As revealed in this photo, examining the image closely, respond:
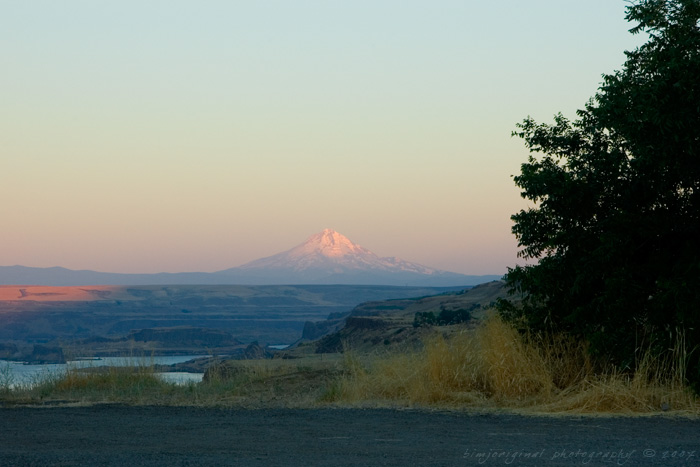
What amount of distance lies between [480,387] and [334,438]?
4368 mm

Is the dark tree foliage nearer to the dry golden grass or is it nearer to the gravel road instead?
the dry golden grass

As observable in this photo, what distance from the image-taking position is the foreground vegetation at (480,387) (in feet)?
43.6

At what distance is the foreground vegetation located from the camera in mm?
13281

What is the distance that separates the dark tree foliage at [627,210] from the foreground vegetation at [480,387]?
40 centimetres

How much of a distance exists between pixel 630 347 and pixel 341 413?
14.7 ft

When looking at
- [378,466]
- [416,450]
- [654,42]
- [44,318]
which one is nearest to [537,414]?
[416,450]

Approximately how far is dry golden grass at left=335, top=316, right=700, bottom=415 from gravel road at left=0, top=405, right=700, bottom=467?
0.93m

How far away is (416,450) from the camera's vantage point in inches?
389

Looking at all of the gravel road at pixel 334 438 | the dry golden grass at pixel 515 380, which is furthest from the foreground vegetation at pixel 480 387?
the gravel road at pixel 334 438

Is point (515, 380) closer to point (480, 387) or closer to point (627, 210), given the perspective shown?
point (480, 387)

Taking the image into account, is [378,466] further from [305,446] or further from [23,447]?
[23,447]

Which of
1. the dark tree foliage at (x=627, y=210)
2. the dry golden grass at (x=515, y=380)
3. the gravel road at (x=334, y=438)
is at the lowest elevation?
the gravel road at (x=334, y=438)

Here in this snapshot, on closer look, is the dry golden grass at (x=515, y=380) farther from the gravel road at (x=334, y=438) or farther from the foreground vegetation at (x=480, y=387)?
the gravel road at (x=334, y=438)

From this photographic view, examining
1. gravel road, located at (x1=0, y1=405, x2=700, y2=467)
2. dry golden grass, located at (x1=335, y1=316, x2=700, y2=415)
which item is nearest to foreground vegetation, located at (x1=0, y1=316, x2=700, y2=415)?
dry golden grass, located at (x1=335, y1=316, x2=700, y2=415)
